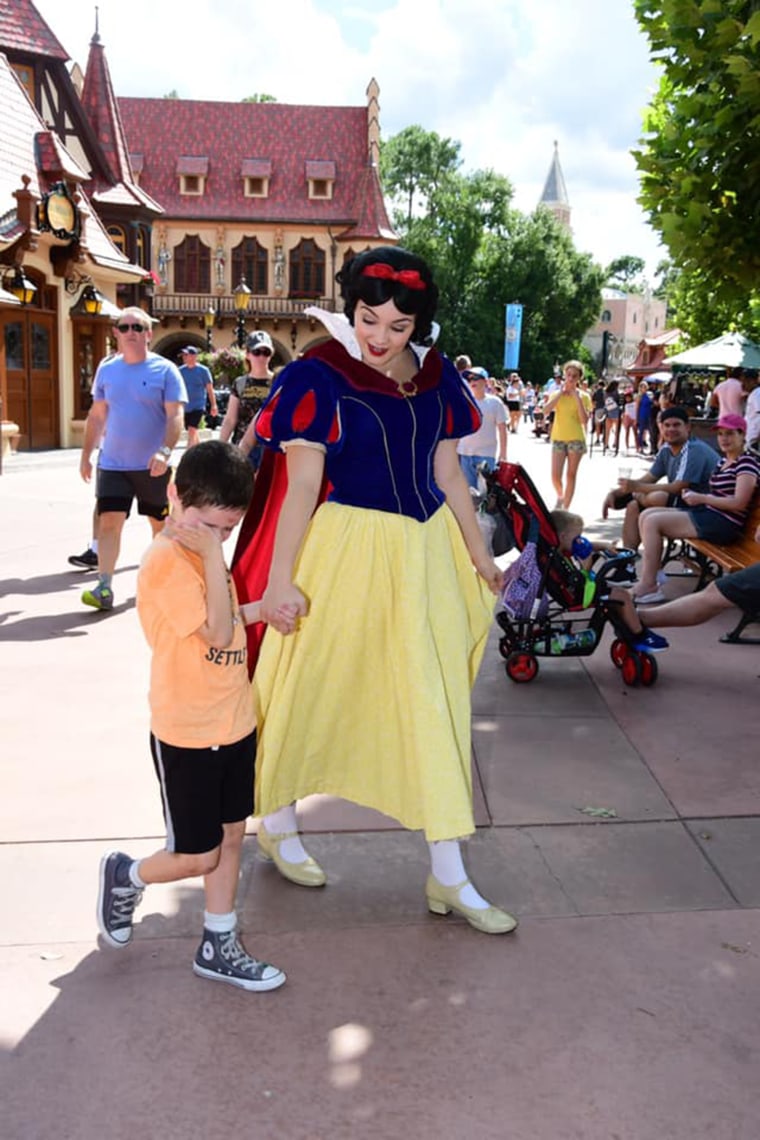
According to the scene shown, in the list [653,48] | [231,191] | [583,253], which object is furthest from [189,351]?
[583,253]

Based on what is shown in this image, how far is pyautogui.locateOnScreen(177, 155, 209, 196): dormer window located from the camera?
152 feet

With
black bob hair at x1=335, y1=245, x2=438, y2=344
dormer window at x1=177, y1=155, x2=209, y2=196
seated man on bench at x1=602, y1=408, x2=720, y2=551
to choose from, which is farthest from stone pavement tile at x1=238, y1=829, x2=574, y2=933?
dormer window at x1=177, y1=155, x2=209, y2=196

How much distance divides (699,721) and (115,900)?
311 cm

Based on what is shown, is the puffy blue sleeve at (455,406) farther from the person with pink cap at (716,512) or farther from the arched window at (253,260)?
the arched window at (253,260)

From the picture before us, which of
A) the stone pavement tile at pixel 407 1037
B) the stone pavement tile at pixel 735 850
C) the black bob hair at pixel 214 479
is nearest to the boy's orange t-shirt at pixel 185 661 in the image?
the black bob hair at pixel 214 479

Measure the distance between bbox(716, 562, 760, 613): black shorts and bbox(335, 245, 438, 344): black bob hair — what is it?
9.88 feet

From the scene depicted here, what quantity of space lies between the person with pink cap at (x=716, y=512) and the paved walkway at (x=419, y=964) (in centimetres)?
240

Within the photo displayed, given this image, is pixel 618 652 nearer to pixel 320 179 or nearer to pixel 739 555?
pixel 739 555

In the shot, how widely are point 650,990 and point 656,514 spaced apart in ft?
16.5

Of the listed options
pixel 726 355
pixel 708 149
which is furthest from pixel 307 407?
pixel 726 355

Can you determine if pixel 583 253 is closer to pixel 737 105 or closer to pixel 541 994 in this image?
pixel 737 105

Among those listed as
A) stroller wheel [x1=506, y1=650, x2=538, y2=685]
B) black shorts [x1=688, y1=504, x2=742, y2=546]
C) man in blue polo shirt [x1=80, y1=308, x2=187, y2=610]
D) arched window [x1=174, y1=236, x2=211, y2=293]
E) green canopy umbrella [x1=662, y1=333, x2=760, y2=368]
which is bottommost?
stroller wheel [x1=506, y1=650, x2=538, y2=685]

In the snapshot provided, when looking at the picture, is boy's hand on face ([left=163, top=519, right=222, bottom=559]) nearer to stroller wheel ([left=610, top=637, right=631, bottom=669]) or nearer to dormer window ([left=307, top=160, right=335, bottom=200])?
stroller wheel ([left=610, top=637, right=631, bottom=669])

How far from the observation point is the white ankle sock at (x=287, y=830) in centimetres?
343
